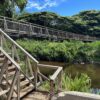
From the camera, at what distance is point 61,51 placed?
27.2 metres

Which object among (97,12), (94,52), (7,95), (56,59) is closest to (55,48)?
(56,59)

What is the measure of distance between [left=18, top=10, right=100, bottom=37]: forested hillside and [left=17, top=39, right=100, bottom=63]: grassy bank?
1801cm

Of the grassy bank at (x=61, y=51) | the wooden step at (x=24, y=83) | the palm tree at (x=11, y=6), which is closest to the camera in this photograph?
the wooden step at (x=24, y=83)

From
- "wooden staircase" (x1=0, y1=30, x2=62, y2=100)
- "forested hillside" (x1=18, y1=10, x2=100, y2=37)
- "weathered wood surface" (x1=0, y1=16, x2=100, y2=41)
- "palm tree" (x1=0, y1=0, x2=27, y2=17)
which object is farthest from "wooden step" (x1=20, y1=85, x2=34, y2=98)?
"forested hillside" (x1=18, y1=10, x2=100, y2=37)

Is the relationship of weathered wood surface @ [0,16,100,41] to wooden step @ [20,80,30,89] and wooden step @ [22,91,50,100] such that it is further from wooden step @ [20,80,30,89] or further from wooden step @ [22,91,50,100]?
wooden step @ [22,91,50,100]

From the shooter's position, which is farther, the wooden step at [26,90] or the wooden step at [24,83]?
the wooden step at [24,83]

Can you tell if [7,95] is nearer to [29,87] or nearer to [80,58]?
[29,87]

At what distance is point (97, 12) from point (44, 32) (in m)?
39.4

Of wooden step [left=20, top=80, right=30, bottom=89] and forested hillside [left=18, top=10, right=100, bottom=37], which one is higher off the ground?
forested hillside [left=18, top=10, right=100, bottom=37]

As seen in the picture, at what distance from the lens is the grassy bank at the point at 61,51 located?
84.7ft

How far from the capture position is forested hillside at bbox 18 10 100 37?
46.7 meters

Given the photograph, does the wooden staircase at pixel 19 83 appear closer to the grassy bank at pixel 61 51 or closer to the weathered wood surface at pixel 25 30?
the weathered wood surface at pixel 25 30

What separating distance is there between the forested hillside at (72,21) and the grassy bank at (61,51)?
1801 centimetres

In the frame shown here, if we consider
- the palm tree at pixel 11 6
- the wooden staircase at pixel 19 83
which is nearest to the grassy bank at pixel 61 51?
the palm tree at pixel 11 6
